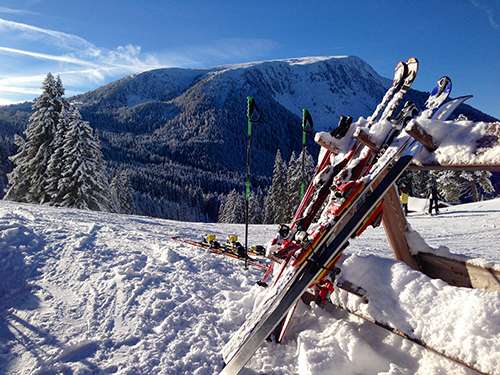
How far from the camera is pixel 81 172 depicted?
25.4 m

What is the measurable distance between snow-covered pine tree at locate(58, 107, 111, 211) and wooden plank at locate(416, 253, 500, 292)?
2399 centimetres

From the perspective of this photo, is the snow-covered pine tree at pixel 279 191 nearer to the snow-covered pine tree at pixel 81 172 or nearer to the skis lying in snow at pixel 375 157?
the snow-covered pine tree at pixel 81 172

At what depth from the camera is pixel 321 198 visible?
5445 mm

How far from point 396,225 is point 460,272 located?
0.91 m

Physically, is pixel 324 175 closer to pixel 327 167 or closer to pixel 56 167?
pixel 327 167

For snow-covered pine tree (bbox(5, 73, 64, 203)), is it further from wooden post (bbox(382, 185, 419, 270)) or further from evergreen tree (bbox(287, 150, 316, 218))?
wooden post (bbox(382, 185, 419, 270))

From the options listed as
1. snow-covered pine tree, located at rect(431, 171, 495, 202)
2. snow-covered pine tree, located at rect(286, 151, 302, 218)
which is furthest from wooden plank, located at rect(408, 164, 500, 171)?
snow-covered pine tree, located at rect(431, 171, 495, 202)

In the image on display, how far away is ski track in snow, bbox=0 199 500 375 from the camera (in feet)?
11.8

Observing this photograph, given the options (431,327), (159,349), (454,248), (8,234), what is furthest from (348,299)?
(454,248)

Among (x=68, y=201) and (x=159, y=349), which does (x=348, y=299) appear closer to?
(x=159, y=349)

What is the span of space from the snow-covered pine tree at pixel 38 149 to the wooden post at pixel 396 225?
26171mm

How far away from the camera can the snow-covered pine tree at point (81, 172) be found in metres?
25.3

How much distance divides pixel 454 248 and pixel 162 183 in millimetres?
122644

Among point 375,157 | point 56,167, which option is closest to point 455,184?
point 56,167
